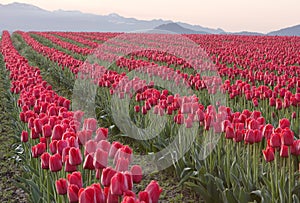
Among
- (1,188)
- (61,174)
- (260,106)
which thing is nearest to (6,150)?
(1,188)

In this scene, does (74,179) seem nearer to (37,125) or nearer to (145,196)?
(145,196)

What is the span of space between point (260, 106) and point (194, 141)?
230 centimetres

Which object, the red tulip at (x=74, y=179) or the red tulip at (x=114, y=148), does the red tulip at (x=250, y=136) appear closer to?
the red tulip at (x=114, y=148)

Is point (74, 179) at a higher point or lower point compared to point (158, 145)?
higher

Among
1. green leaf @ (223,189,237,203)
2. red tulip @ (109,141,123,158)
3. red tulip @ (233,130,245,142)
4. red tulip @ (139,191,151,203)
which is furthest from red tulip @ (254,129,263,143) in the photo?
red tulip @ (139,191,151,203)

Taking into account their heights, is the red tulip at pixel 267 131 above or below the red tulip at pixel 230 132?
above

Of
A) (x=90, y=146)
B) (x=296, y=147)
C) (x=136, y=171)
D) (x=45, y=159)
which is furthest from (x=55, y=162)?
(x=296, y=147)

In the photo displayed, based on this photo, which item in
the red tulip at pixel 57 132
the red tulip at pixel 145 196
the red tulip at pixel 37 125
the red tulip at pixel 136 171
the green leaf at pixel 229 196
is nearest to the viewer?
the red tulip at pixel 145 196

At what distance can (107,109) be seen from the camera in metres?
7.50

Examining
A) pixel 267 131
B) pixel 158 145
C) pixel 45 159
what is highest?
pixel 267 131

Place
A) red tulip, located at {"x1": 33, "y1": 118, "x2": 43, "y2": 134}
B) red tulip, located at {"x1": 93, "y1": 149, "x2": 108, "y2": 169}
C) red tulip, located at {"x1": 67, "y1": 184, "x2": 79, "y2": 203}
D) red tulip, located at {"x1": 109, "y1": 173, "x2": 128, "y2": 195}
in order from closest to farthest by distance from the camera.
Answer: red tulip, located at {"x1": 109, "y1": 173, "x2": 128, "y2": 195}, red tulip, located at {"x1": 67, "y1": 184, "x2": 79, "y2": 203}, red tulip, located at {"x1": 93, "y1": 149, "x2": 108, "y2": 169}, red tulip, located at {"x1": 33, "y1": 118, "x2": 43, "y2": 134}

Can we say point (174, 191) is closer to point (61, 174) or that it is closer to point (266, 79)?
point (61, 174)

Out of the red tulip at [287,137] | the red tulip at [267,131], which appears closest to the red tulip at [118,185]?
the red tulip at [287,137]

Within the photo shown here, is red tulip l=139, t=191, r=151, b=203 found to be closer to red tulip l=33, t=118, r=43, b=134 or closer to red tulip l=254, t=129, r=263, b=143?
red tulip l=254, t=129, r=263, b=143
